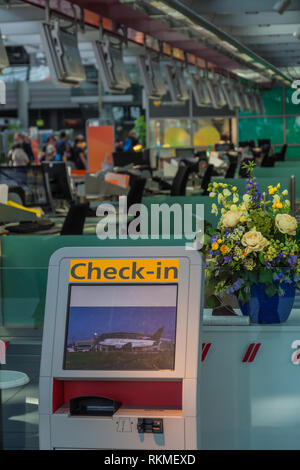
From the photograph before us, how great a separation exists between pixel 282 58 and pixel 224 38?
11.5 feet

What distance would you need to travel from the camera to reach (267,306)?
245 centimetres

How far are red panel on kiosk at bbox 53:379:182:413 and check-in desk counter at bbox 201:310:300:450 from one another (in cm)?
27

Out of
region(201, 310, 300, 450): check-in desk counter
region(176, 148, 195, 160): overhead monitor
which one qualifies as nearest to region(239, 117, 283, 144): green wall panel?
region(176, 148, 195, 160): overhead monitor

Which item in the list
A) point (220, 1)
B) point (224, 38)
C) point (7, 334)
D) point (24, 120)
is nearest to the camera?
point (7, 334)

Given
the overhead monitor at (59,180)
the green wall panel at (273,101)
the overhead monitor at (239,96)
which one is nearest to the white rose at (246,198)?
the overhead monitor at (59,180)

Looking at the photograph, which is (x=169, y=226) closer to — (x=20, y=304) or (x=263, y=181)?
(x=263, y=181)

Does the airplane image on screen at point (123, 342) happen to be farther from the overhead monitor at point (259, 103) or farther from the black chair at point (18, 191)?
the overhead monitor at point (259, 103)

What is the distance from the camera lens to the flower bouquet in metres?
2.45

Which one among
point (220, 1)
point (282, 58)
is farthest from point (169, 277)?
point (282, 58)

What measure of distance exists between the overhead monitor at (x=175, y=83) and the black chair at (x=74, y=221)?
1003cm

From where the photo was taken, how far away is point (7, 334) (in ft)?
10.4

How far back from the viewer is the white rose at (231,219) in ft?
8.20

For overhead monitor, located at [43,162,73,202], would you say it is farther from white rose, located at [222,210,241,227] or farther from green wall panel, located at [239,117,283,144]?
green wall panel, located at [239,117,283,144]

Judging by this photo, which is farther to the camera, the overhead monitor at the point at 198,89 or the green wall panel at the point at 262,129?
the green wall panel at the point at 262,129
